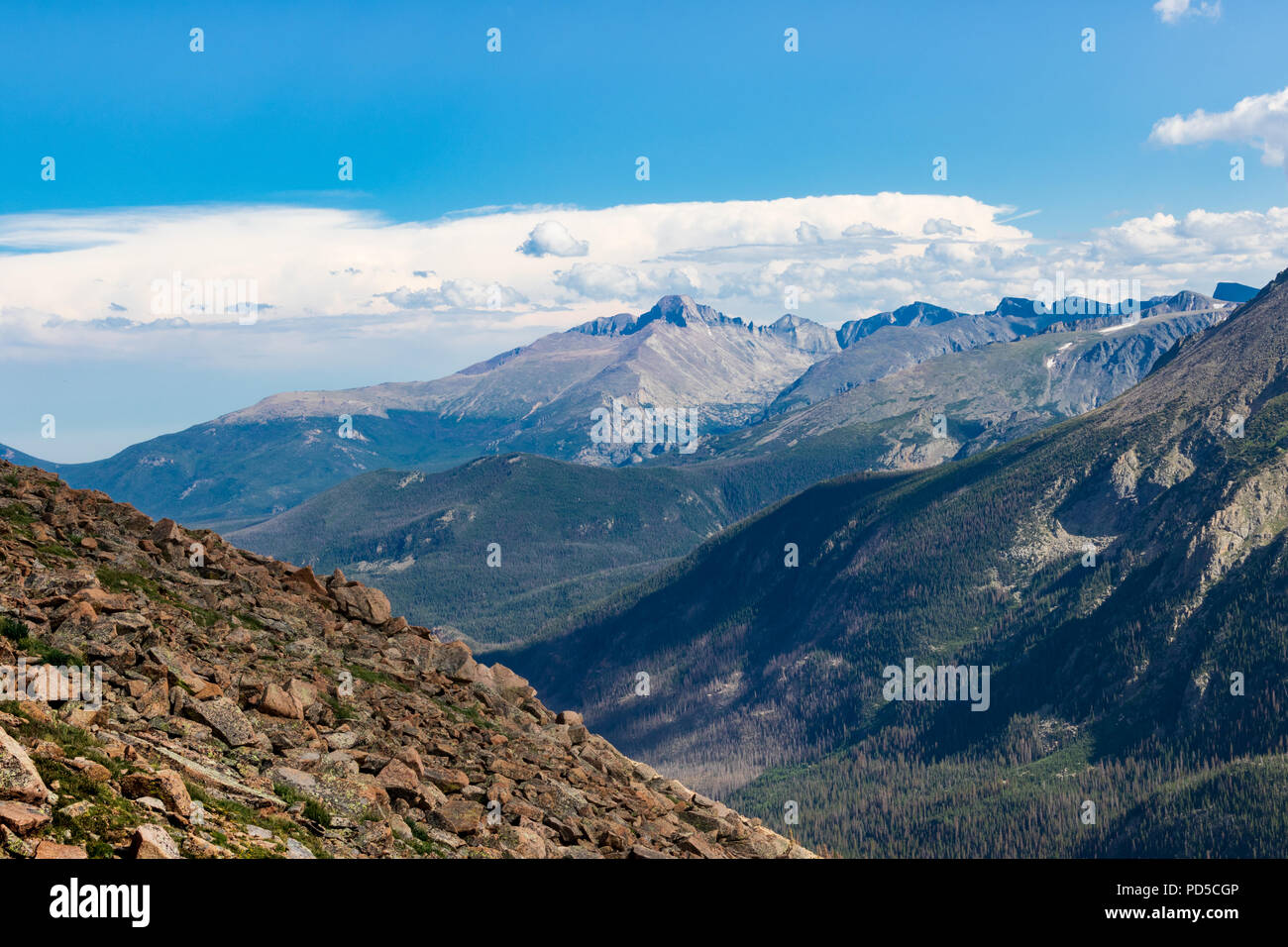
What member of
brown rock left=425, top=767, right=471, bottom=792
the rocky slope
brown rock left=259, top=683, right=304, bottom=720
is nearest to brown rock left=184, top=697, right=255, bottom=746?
the rocky slope

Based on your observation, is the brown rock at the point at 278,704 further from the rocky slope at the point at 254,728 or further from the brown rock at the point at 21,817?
the brown rock at the point at 21,817

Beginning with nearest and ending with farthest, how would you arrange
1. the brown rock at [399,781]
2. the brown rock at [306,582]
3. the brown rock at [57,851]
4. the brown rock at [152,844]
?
the brown rock at [57,851], the brown rock at [152,844], the brown rock at [399,781], the brown rock at [306,582]

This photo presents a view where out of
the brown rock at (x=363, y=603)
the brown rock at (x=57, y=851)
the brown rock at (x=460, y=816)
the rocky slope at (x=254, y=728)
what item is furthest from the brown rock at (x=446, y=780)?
the brown rock at (x=363, y=603)

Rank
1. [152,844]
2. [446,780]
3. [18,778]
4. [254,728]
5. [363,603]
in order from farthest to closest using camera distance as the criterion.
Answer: [363,603]
[446,780]
[254,728]
[18,778]
[152,844]

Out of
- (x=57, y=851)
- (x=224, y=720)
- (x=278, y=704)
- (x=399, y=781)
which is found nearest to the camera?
(x=57, y=851)

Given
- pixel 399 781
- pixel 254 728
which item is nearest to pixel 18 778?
pixel 254 728

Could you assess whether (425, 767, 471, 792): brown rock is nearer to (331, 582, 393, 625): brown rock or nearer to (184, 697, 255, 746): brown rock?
(184, 697, 255, 746): brown rock

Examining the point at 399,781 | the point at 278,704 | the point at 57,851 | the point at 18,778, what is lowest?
the point at 399,781

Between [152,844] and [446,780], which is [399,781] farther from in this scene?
[152,844]
